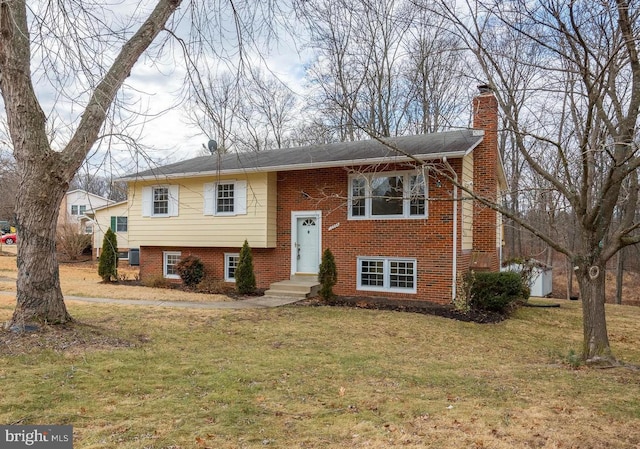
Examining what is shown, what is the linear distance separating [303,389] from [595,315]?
4502 mm

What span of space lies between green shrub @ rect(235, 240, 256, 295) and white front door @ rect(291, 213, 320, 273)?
52.3 inches

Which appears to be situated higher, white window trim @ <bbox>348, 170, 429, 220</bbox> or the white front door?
white window trim @ <bbox>348, 170, 429, 220</bbox>

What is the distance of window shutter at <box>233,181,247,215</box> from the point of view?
570 inches

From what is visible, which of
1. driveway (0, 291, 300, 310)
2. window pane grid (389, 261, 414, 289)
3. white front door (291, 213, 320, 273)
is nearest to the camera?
driveway (0, 291, 300, 310)

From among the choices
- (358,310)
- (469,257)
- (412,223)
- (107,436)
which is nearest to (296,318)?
(358,310)

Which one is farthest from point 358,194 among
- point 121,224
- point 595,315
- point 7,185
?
point 7,185

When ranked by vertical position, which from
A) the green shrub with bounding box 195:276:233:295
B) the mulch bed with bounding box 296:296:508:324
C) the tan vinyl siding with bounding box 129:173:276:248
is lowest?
the mulch bed with bounding box 296:296:508:324

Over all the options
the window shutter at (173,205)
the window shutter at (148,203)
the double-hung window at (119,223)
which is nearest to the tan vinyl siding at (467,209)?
the window shutter at (173,205)

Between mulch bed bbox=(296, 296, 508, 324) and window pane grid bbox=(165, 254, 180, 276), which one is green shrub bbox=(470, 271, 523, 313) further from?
window pane grid bbox=(165, 254, 180, 276)

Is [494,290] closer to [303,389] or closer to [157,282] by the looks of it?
[303,389]

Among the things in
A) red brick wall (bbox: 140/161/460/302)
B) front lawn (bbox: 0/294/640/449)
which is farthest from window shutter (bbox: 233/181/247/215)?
front lawn (bbox: 0/294/640/449)

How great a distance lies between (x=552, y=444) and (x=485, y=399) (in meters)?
Answer: 1.25

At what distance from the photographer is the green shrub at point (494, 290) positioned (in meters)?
11.2

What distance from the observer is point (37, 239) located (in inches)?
256
